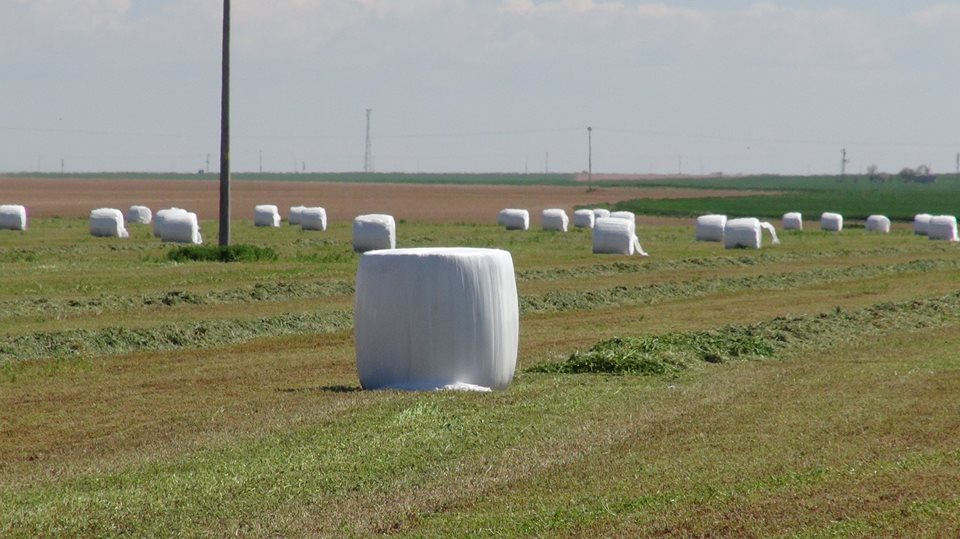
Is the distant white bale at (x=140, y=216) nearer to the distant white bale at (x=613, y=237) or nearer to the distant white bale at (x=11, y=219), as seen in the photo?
the distant white bale at (x=11, y=219)

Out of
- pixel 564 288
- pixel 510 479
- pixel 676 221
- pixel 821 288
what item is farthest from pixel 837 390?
pixel 676 221

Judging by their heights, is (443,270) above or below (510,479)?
above

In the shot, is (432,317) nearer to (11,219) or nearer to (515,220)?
(11,219)

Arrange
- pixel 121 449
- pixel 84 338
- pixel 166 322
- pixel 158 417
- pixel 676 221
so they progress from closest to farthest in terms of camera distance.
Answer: pixel 121 449 → pixel 158 417 → pixel 84 338 → pixel 166 322 → pixel 676 221

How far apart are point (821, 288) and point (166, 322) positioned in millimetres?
16663

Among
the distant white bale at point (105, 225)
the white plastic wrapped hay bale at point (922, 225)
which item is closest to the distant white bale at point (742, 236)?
the white plastic wrapped hay bale at point (922, 225)

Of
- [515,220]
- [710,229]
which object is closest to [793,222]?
[515,220]

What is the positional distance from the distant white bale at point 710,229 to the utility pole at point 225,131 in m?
20.4

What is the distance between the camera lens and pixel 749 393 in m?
16.4

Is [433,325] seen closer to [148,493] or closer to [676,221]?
[148,493]

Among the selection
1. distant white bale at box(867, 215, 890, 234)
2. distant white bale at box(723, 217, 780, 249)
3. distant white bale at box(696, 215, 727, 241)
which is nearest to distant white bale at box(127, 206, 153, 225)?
distant white bale at box(696, 215, 727, 241)

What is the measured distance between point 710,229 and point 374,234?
15.2m

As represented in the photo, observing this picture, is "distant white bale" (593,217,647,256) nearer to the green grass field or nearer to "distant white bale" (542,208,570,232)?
the green grass field

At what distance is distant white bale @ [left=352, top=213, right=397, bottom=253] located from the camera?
144 ft
